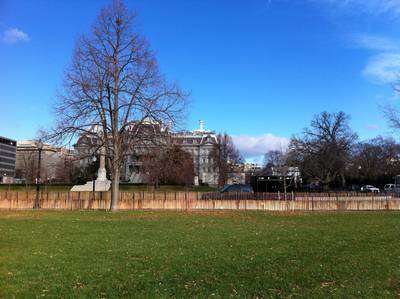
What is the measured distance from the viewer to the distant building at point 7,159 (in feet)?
414

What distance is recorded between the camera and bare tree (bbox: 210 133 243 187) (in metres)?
84.9

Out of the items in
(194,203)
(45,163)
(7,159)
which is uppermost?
(7,159)

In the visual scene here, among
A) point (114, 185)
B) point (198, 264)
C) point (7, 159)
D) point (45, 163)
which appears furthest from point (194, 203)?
point (7, 159)

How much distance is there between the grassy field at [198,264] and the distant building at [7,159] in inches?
4638

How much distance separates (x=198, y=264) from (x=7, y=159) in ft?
437

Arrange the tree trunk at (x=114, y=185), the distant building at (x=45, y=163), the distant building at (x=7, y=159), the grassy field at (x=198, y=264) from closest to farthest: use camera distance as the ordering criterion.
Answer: the grassy field at (x=198, y=264), the tree trunk at (x=114, y=185), the distant building at (x=45, y=163), the distant building at (x=7, y=159)

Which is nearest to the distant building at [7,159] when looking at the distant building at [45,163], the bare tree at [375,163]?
the distant building at [45,163]

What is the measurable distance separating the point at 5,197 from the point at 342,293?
3249 centimetres

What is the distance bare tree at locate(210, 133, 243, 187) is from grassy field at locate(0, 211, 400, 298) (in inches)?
2625

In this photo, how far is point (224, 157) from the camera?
87.0m

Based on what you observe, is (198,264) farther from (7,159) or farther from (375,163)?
(7,159)

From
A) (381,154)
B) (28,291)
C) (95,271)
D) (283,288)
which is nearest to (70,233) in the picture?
(95,271)

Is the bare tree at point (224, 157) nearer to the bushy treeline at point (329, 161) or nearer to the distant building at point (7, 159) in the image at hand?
the bushy treeline at point (329, 161)

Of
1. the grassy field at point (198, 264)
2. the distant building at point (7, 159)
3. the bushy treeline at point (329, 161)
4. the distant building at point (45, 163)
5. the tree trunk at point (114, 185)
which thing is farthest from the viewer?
the distant building at point (7, 159)
